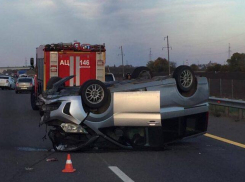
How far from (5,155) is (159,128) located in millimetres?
3357

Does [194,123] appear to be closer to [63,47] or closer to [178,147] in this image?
[178,147]

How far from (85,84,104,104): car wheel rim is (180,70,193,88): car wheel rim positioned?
1.80 m

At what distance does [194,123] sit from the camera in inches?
411

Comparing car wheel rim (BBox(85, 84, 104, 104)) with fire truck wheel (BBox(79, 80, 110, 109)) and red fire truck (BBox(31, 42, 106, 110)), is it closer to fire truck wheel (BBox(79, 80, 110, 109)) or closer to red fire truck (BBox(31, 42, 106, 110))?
fire truck wheel (BBox(79, 80, 110, 109))

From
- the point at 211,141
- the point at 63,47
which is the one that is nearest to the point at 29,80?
the point at 63,47

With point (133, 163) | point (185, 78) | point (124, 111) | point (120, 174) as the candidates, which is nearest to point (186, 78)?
point (185, 78)

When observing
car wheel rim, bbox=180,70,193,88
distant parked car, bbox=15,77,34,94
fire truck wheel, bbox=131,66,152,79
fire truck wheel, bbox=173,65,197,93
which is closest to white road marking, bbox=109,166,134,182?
fire truck wheel, bbox=173,65,197,93

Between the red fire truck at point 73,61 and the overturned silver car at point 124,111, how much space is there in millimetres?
9565

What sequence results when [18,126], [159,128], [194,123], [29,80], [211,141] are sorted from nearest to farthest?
[159,128] → [194,123] → [211,141] → [18,126] → [29,80]

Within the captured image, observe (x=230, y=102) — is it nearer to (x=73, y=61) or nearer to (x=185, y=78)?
(x=73, y=61)

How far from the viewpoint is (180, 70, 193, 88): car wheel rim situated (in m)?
9.84

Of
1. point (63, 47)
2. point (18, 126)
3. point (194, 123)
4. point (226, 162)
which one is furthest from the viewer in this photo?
point (63, 47)

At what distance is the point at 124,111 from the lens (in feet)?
30.9

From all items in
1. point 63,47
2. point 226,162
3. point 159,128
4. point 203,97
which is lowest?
point 226,162
